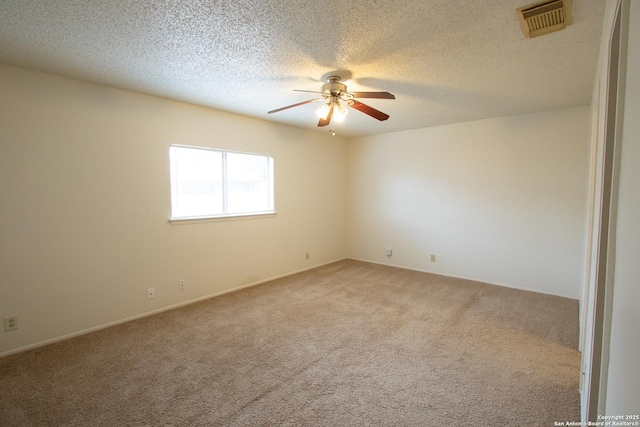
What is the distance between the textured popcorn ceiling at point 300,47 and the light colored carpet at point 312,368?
2455 mm

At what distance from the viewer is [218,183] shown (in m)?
4.12

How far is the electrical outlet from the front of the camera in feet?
8.43

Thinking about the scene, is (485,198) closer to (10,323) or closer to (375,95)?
(375,95)

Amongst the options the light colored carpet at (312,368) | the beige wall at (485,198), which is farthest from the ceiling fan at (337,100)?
the beige wall at (485,198)

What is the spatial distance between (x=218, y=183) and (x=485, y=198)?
3.91m

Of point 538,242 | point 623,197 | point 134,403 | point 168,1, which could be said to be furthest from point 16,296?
point 538,242

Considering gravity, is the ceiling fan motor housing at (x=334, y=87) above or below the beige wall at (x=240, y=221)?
above

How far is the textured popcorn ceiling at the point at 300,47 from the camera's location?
179cm

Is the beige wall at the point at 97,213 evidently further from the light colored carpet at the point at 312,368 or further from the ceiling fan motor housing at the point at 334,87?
the ceiling fan motor housing at the point at 334,87

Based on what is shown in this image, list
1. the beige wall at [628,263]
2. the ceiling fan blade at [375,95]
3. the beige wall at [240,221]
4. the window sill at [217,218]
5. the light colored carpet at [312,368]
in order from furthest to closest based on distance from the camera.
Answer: the window sill at [217,218], the beige wall at [240,221], the ceiling fan blade at [375,95], the light colored carpet at [312,368], the beige wall at [628,263]

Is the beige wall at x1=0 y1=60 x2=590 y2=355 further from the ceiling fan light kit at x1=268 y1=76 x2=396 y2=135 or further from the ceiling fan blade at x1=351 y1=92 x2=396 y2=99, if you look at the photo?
the ceiling fan blade at x1=351 y1=92 x2=396 y2=99

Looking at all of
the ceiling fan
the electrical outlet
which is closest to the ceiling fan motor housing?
the ceiling fan

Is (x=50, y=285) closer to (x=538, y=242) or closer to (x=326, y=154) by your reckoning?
(x=326, y=154)

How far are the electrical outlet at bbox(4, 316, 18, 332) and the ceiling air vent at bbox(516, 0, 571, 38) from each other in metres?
4.43
